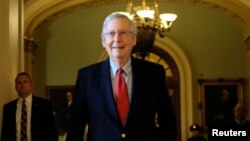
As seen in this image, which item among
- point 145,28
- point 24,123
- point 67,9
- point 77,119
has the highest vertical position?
point 67,9

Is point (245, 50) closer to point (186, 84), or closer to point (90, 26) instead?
point (186, 84)

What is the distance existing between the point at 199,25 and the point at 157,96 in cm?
1088

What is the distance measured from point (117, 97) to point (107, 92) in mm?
65

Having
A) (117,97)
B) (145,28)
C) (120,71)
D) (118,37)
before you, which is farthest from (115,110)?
(145,28)

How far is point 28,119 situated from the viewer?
17.0 ft

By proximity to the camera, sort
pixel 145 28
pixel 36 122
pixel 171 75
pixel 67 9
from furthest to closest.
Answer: pixel 171 75 → pixel 67 9 → pixel 145 28 → pixel 36 122

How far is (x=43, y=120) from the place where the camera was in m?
5.18

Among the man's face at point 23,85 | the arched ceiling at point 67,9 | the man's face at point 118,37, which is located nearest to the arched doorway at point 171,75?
the arched ceiling at point 67,9

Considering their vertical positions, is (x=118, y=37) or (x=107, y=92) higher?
(x=118, y=37)

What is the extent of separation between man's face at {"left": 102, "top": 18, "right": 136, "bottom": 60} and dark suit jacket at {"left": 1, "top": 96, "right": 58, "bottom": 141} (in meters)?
2.29

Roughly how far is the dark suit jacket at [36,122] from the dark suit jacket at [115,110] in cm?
204

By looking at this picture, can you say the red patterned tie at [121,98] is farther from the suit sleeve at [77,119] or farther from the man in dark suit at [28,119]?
the man in dark suit at [28,119]

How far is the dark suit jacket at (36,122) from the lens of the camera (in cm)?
513

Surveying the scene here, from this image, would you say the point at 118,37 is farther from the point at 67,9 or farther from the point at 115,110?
the point at 67,9
